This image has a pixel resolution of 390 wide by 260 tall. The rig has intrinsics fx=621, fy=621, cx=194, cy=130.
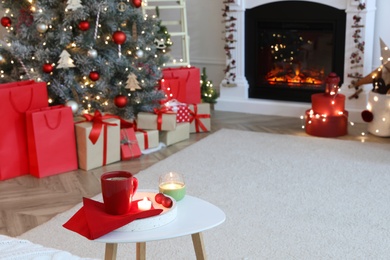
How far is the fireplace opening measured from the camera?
5406 mm

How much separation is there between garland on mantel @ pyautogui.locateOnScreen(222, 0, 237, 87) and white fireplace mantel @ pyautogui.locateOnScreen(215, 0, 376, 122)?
3 cm

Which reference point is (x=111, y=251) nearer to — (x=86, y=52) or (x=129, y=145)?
(x=129, y=145)

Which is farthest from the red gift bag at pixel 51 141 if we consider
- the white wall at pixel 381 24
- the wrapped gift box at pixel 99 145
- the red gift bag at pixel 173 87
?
the white wall at pixel 381 24

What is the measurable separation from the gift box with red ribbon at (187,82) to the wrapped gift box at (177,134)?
0.94 ft

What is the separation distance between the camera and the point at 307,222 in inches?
127

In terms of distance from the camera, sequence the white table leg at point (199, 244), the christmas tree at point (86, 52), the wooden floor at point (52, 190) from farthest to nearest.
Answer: the christmas tree at point (86, 52) < the wooden floor at point (52, 190) < the white table leg at point (199, 244)

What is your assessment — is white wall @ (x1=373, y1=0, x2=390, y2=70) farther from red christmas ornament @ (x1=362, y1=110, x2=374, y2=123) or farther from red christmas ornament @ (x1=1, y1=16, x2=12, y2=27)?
red christmas ornament @ (x1=1, y1=16, x2=12, y2=27)

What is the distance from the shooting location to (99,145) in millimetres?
4223

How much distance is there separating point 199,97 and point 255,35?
37.4 inches

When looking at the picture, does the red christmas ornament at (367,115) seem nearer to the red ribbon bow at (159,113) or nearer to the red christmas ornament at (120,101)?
the red ribbon bow at (159,113)

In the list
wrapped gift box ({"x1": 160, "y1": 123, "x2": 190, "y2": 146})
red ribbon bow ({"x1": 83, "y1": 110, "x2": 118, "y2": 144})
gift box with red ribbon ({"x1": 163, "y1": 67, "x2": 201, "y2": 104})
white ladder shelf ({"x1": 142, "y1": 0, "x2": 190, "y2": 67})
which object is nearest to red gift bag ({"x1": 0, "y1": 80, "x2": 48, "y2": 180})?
red ribbon bow ({"x1": 83, "y1": 110, "x2": 118, "y2": 144})

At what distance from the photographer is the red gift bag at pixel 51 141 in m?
4.01

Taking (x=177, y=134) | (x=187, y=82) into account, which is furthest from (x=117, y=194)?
(x=187, y=82)

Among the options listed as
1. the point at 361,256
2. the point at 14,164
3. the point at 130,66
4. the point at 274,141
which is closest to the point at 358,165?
the point at 274,141
